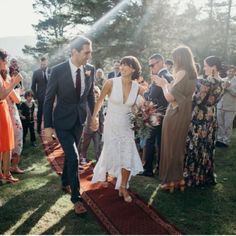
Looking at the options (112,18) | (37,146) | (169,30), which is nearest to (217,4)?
(169,30)

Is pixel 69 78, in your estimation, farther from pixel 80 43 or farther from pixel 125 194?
pixel 125 194

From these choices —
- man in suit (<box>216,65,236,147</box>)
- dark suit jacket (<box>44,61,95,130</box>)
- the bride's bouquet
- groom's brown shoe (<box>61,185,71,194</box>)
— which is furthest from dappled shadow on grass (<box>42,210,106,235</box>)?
man in suit (<box>216,65,236,147</box>)

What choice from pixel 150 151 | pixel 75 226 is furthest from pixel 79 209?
pixel 150 151

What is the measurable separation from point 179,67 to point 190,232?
2.55m

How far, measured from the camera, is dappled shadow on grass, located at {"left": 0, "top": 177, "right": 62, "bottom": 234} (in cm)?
468

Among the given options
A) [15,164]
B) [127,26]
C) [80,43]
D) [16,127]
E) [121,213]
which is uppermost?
[127,26]

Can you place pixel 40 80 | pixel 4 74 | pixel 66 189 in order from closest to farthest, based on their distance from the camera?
pixel 66 189 → pixel 4 74 → pixel 40 80

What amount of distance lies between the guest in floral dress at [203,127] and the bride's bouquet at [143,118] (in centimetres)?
101

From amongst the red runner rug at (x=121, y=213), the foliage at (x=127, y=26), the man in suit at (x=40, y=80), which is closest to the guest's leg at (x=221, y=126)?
the red runner rug at (x=121, y=213)

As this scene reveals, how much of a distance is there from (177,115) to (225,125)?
469 centimetres

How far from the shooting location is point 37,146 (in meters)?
9.84

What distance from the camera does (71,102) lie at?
17.3 feet

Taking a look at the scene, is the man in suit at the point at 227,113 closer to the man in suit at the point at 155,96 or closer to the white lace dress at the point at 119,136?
the man in suit at the point at 155,96

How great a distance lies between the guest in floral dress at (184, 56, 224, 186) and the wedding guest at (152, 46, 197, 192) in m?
0.19
